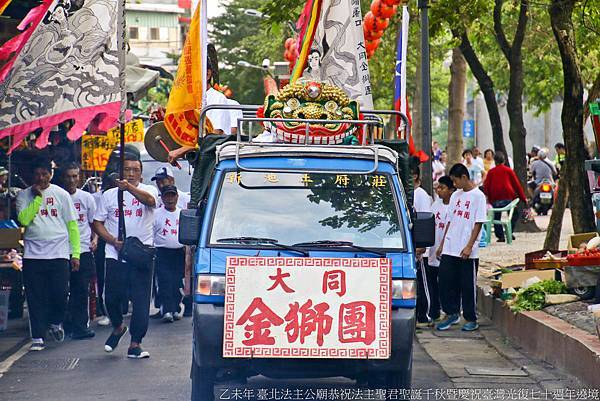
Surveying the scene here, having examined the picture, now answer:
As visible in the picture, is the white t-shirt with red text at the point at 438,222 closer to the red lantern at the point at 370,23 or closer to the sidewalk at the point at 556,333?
the sidewalk at the point at 556,333

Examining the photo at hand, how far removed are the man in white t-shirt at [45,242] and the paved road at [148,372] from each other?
Result: 1.66 feet

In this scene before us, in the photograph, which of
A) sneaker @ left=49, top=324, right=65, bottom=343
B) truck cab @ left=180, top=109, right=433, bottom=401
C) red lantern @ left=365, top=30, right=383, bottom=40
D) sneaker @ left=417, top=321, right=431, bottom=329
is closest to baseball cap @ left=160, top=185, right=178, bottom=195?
sneaker @ left=49, top=324, right=65, bottom=343

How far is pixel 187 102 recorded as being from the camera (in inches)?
481

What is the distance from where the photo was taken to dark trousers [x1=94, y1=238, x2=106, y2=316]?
15.2 meters

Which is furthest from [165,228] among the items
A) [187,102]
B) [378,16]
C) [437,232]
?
[378,16]

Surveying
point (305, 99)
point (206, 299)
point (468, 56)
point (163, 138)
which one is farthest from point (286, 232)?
point (468, 56)

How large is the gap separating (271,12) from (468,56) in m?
6.89

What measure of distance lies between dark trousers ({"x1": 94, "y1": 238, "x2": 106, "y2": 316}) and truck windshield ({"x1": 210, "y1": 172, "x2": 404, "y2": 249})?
668 cm

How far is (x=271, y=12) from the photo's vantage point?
17.5 m

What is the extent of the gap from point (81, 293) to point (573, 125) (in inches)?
246

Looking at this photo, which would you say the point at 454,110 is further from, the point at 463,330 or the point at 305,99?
the point at 305,99

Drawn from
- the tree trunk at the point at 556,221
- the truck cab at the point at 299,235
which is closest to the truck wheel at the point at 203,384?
the truck cab at the point at 299,235

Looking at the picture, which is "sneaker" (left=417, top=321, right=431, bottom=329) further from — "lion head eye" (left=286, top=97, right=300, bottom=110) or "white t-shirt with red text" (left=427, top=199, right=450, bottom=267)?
"lion head eye" (left=286, top=97, right=300, bottom=110)

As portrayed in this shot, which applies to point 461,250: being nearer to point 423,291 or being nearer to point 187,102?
point 423,291
